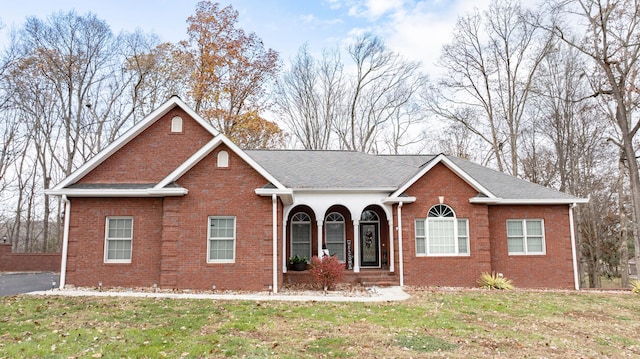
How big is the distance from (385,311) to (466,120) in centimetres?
2332

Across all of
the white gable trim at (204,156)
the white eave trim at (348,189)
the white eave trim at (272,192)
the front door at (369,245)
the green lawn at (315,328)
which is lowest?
the green lawn at (315,328)

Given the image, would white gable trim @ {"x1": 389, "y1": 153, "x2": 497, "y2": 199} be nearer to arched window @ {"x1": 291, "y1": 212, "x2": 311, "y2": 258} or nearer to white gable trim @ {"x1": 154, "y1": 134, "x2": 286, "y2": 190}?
arched window @ {"x1": 291, "y1": 212, "x2": 311, "y2": 258}

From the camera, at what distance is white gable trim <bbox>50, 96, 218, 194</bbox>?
14523 mm

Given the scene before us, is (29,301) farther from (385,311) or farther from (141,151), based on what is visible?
(385,311)

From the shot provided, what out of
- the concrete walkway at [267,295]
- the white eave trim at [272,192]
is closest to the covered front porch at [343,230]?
the white eave trim at [272,192]

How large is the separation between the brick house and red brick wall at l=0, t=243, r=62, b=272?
12.9m

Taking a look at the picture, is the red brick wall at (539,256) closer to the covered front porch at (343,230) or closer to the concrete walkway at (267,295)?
the covered front porch at (343,230)

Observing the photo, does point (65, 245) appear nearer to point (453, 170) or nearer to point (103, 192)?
point (103, 192)

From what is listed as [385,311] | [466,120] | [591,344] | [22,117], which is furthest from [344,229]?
[22,117]

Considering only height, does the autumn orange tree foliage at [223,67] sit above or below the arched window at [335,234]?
above

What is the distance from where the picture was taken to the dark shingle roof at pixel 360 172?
16.6 metres

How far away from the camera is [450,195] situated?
1574 centimetres

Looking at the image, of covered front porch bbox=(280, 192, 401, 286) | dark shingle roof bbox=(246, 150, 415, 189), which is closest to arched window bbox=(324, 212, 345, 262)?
covered front porch bbox=(280, 192, 401, 286)

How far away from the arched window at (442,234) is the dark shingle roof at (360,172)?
1464mm
